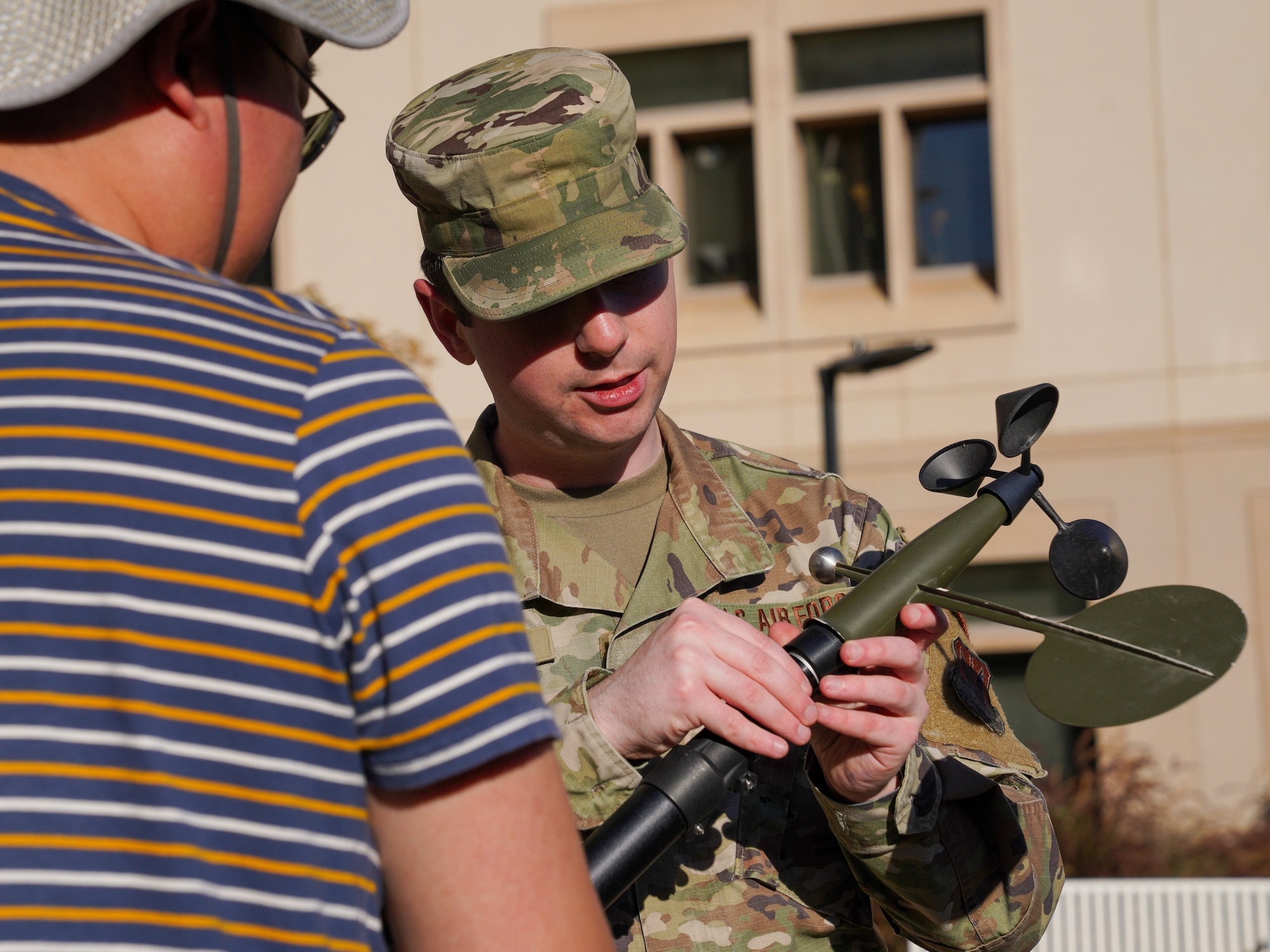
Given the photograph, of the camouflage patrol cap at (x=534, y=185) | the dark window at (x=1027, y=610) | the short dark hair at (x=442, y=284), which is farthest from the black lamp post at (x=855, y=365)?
the camouflage patrol cap at (x=534, y=185)

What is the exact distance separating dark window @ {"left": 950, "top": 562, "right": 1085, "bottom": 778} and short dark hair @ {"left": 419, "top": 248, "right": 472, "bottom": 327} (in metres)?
7.20

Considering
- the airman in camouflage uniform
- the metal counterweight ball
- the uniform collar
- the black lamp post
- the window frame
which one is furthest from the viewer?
the window frame

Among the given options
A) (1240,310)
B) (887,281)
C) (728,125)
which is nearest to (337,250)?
(728,125)

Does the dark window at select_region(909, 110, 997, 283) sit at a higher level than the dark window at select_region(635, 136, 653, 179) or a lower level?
lower

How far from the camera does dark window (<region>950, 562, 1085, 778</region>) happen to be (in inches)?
355

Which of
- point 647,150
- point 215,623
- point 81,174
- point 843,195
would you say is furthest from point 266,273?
point 215,623

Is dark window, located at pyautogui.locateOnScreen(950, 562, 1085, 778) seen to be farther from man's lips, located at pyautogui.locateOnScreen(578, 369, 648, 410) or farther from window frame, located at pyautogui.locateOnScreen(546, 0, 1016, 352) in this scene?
man's lips, located at pyautogui.locateOnScreen(578, 369, 648, 410)

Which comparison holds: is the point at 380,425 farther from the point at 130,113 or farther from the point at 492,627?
the point at 130,113

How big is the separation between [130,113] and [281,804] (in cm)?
53

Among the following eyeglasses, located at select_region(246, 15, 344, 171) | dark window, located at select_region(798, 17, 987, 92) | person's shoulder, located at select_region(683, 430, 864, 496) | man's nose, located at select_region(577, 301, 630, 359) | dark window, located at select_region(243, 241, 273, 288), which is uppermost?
dark window, located at select_region(798, 17, 987, 92)

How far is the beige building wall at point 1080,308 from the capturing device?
8.64m

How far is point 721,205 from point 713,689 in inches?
353

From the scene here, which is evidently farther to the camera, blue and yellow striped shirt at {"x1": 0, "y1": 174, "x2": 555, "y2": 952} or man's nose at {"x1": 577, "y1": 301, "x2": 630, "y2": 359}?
man's nose at {"x1": 577, "y1": 301, "x2": 630, "y2": 359}

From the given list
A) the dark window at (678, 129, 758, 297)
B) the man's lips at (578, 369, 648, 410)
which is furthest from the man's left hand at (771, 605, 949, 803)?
the dark window at (678, 129, 758, 297)
